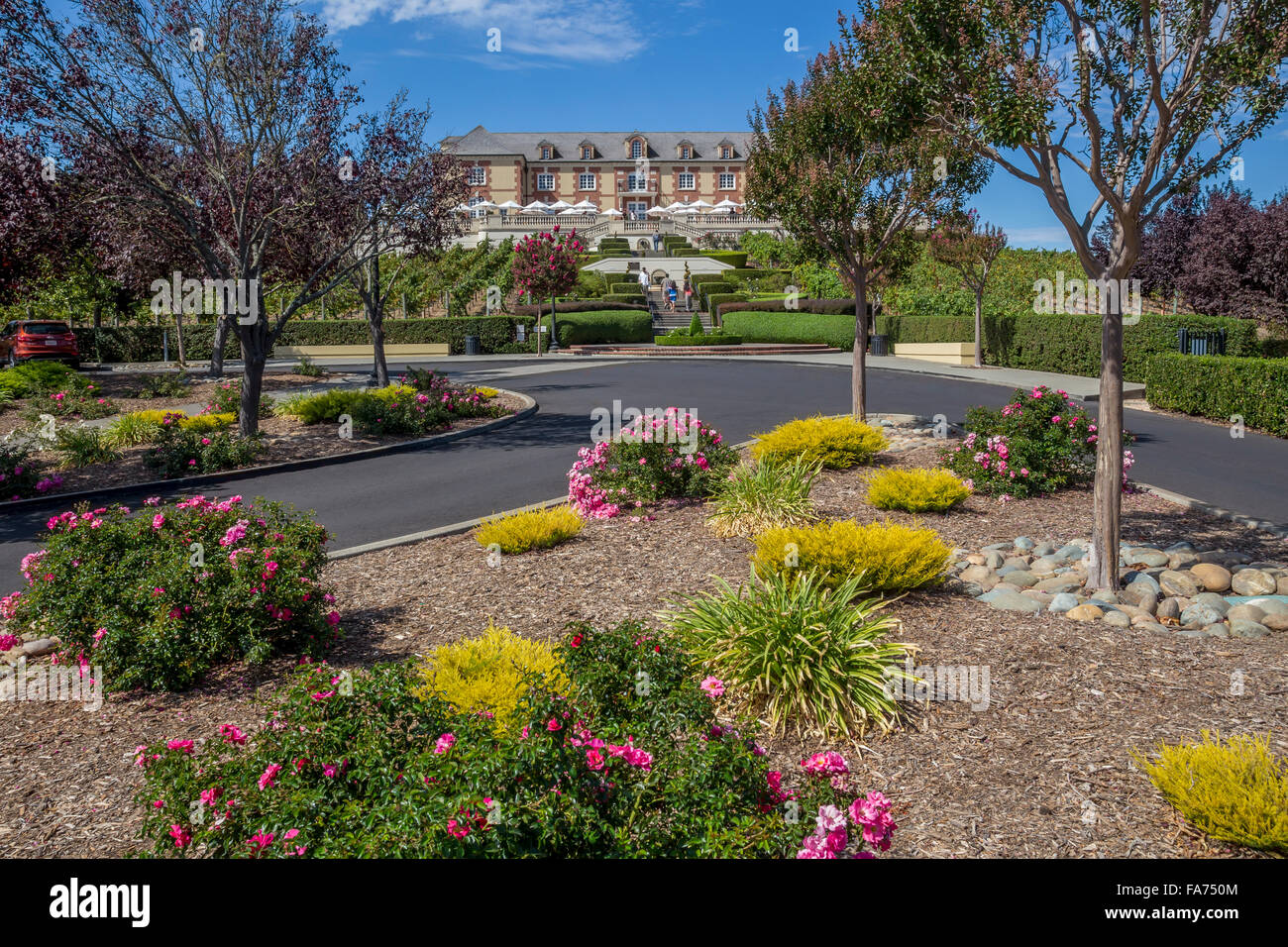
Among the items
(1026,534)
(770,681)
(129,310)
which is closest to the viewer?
(770,681)

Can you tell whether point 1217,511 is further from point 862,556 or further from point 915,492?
point 862,556

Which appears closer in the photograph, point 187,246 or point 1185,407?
point 1185,407

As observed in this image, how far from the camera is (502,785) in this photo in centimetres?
319

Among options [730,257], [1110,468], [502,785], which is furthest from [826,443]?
[730,257]

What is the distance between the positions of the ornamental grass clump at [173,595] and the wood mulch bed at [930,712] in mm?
239

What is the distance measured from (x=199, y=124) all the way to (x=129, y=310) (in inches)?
994

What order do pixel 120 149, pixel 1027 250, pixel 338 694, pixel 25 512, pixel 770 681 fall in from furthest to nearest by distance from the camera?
pixel 1027 250, pixel 120 149, pixel 25 512, pixel 770 681, pixel 338 694

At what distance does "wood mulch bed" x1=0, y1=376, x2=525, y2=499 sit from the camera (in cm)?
1284

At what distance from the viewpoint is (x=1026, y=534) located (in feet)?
28.2

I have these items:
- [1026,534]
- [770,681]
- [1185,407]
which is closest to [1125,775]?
[770,681]

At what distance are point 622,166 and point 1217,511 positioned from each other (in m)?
86.2

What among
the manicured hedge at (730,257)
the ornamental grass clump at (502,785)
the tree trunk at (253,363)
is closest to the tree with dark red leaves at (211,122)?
the tree trunk at (253,363)

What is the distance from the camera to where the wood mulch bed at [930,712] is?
13.5ft

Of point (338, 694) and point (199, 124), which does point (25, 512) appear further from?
point (338, 694)
